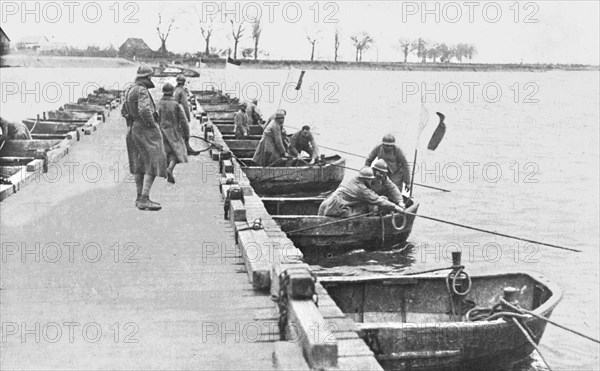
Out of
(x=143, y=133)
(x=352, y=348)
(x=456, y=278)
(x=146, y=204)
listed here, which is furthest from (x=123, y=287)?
(x=456, y=278)

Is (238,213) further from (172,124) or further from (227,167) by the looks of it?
(227,167)

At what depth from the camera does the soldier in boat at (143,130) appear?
11555 millimetres

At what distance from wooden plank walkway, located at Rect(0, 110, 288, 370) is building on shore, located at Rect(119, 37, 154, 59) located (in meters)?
120

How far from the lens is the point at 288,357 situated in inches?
258

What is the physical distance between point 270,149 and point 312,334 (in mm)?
13824

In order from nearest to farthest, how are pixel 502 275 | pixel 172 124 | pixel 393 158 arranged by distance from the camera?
pixel 502 275 < pixel 172 124 < pixel 393 158

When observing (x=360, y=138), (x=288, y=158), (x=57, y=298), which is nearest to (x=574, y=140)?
(x=360, y=138)

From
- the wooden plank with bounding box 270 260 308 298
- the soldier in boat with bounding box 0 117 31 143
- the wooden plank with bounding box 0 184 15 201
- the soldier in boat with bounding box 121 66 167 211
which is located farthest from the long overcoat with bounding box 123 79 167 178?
the soldier in boat with bounding box 0 117 31 143

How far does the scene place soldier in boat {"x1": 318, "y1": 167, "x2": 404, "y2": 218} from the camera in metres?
14.0

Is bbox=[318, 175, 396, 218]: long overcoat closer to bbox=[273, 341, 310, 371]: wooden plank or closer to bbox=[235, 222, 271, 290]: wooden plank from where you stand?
bbox=[235, 222, 271, 290]: wooden plank

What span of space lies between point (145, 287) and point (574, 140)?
148 ft

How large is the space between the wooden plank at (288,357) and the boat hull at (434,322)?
5.26ft

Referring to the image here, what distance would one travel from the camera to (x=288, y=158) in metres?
20.6

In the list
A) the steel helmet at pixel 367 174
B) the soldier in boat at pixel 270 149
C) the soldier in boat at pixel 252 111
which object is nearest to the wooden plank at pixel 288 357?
the steel helmet at pixel 367 174
